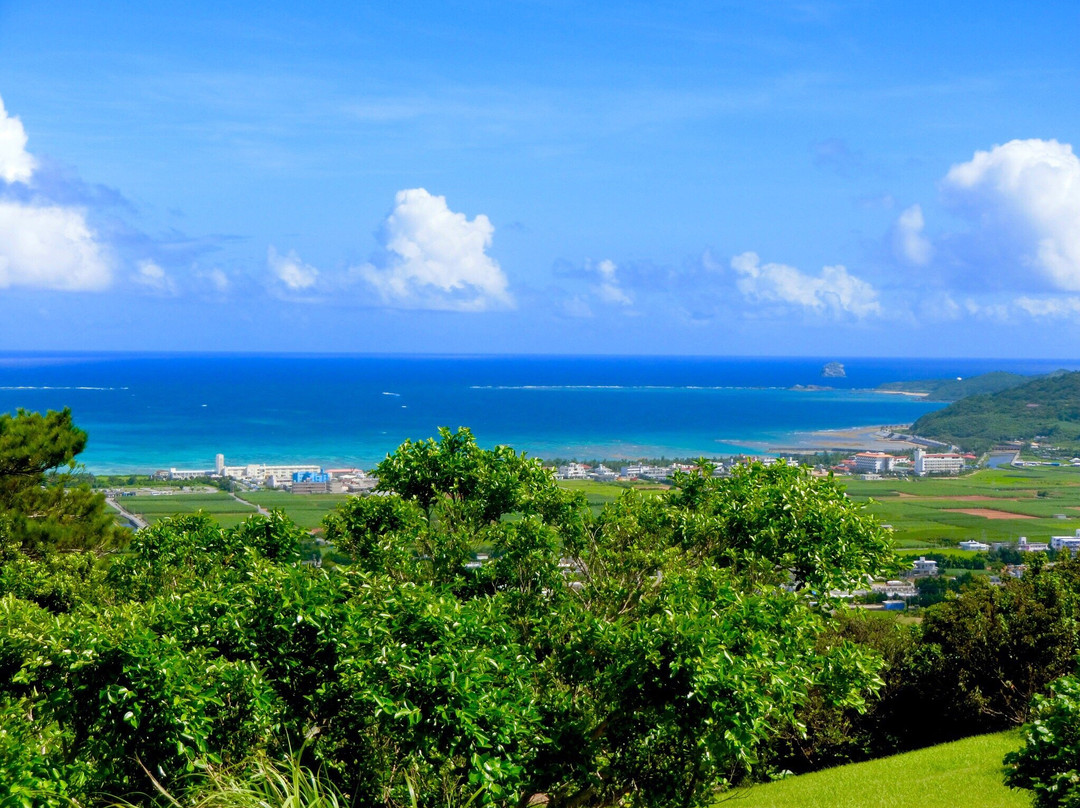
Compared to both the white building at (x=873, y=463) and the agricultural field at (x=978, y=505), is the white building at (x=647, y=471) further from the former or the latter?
the white building at (x=873, y=463)

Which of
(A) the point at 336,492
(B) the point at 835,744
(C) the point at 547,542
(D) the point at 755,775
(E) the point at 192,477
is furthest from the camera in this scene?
(E) the point at 192,477

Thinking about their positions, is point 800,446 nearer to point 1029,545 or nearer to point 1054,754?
point 1029,545

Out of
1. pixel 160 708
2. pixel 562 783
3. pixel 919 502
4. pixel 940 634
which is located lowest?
pixel 919 502

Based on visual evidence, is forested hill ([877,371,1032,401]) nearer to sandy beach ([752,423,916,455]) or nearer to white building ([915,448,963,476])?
sandy beach ([752,423,916,455])

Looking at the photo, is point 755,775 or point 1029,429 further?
point 1029,429

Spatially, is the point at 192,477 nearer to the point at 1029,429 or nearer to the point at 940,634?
the point at 940,634

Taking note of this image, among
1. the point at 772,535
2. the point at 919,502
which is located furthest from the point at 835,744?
the point at 919,502

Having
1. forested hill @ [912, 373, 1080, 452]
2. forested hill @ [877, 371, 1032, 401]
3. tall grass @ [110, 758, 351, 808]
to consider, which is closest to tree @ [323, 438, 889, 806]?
tall grass @ [110, 758, 351, 808]

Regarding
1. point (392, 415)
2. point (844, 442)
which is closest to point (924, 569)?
point (844, 442)
